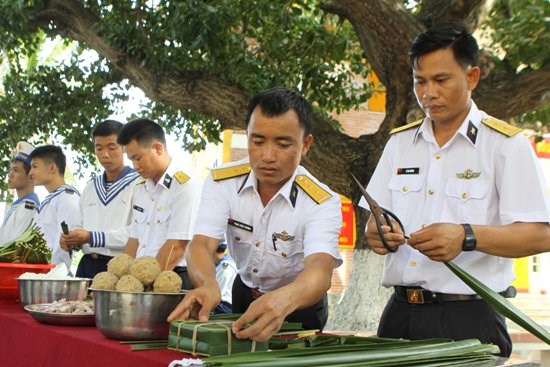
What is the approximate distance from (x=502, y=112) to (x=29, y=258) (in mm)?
4168

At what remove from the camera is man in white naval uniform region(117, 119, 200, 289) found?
4160 mm

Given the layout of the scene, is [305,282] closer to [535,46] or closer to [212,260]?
[212,260]

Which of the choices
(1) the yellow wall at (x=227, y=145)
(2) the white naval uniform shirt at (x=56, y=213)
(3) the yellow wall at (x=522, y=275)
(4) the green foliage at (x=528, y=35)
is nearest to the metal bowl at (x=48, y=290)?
(2) the white naval uniform shirt at (x=56, y=213)

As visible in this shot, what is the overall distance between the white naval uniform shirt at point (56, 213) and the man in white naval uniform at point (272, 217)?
290 cm

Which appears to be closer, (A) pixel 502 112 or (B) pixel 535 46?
(B) pixel 535 46

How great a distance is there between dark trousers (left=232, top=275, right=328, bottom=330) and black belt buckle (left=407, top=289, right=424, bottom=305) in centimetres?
37

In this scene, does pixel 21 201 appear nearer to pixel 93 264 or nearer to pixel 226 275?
pixel 93 264

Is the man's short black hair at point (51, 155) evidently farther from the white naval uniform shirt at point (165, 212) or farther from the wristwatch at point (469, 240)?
the wristwatch at point (469, 240)

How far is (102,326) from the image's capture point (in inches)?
82.8

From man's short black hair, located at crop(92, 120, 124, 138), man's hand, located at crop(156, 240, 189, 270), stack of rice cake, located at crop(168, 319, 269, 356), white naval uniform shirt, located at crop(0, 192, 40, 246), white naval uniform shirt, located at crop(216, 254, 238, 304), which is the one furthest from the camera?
white naval uniform shirt, located at crop(0, 192, 40, 246)

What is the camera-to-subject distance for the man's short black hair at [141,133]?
421cm

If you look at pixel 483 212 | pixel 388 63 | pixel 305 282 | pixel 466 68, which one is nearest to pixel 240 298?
pixel 305 282

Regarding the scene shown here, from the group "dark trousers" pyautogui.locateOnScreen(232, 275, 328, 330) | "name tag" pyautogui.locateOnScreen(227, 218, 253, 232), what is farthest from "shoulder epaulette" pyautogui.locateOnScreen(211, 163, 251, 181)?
"dark trousers" pyautogui.locateOnScreen(232, 275, 328, 330)

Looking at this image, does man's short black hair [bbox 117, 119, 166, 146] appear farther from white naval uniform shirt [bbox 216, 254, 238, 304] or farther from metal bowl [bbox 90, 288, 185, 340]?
metal bowl [bbox 90, 288, 185, 340]
